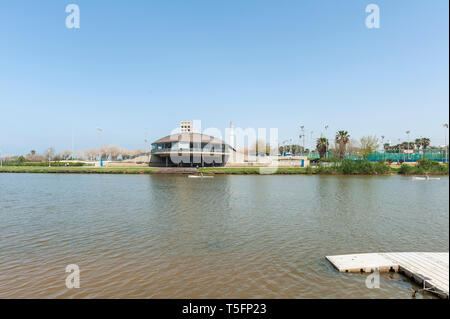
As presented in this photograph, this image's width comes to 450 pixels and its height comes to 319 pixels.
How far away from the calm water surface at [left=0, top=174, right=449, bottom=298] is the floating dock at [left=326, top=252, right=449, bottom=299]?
1.08 feet

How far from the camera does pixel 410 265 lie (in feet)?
29.0

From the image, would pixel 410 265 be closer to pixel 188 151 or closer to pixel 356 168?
pixel 356 168

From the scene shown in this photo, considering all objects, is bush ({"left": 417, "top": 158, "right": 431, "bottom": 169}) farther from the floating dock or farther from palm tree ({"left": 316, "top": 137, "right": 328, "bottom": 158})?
palm tree ({"left": 316, "top": 137, "right": 328, "bottom": 158})

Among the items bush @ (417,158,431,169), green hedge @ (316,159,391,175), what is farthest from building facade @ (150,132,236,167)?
bush @ (417,158,431,169)

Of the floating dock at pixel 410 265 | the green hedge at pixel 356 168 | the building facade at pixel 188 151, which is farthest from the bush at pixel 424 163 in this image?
the building facade at pixel 188 151

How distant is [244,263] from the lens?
989 centimetres

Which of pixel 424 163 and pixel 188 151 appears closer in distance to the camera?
pixel 424 163

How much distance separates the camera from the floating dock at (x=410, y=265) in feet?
25.1

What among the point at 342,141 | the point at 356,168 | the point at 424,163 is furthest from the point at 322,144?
the point at 424,163

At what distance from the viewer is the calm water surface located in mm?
7941

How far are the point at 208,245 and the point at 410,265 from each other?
290 inches

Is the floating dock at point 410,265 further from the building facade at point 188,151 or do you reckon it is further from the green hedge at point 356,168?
the building facade at point 188,151

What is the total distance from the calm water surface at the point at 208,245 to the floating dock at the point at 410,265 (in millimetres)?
330
